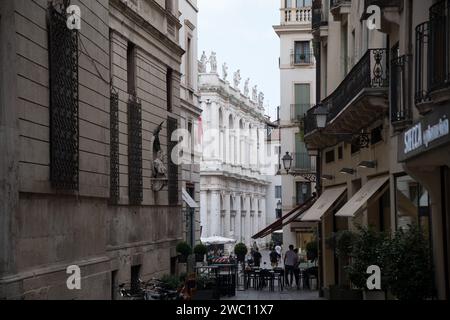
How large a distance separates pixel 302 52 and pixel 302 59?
516 millimetres

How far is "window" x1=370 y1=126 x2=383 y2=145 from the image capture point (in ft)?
63.1

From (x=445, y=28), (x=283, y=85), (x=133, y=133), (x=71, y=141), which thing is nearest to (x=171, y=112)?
(x=133, y=133)

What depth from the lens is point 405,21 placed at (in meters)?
15.7

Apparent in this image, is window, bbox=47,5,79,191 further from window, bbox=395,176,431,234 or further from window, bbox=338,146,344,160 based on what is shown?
window, bbox=338,146,344,160

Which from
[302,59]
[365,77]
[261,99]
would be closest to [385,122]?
[365,77]

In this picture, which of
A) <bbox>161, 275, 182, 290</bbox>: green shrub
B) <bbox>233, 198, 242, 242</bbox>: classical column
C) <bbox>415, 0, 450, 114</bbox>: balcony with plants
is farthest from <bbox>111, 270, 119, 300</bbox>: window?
<bbox>233, 198, 242, 242</bbox>: classical column

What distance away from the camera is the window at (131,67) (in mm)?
24688

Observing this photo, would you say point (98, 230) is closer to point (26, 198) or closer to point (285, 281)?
point (26, 198)

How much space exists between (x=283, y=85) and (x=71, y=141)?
37910mm

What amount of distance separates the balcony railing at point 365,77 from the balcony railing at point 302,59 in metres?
30.7

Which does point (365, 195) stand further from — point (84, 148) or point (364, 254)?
point (84, 148)

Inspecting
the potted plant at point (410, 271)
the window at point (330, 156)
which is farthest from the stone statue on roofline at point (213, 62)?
the potted plant at point (410, 271)

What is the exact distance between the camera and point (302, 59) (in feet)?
176

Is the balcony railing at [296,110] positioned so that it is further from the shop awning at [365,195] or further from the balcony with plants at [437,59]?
the balcony with plants at [437,59]
